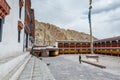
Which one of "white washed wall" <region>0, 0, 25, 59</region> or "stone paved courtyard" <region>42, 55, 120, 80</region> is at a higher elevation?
"white washed wall" <region>0, 0, 25, 59</region>

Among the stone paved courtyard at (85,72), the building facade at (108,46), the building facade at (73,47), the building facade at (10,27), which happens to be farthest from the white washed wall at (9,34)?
the building facade at (73,47)

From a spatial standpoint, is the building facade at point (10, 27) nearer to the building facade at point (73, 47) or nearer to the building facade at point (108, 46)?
the building facade at point (108, 46)

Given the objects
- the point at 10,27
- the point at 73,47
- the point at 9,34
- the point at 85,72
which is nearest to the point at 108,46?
the point at 73,47

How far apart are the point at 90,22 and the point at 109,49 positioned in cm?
3371

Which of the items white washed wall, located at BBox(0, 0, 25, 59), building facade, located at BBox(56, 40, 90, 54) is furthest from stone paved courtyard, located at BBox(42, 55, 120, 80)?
building facade, located at BBox(56, 40, 90, 54)

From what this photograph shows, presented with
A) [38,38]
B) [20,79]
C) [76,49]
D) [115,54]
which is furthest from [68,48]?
[38,38]

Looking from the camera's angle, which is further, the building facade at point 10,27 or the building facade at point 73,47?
the building facade at point 73,47

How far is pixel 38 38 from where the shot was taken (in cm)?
17575

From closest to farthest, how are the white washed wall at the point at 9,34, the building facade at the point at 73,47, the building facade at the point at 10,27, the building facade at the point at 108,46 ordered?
the building facade at the point at 10,27 → the white washed wall at the point at 9,34 → the building facade at the point at 108,46 → the building facade at the point at 73,47

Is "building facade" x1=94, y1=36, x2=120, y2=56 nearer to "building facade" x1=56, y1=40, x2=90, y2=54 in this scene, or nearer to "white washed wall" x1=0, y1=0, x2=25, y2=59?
"building facade" x1=56, y1=40, x2=90, y2=54

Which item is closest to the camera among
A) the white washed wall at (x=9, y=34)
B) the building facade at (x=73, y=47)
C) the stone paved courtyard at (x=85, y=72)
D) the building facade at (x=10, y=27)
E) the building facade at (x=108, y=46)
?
the building facade at (x=10, y=27)

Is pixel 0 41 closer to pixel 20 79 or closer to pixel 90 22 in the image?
pixel 20 79

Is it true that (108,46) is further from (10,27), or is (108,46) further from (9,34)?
(9,34)

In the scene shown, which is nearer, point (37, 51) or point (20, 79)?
point (20, 79)
